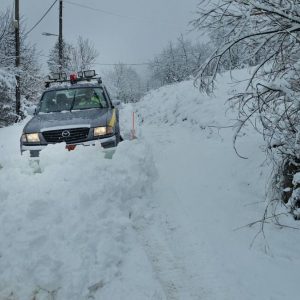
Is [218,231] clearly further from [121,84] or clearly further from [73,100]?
[121,84]

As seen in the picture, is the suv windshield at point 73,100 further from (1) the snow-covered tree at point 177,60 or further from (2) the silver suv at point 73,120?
(1) the snow-covered tree at point 177,60

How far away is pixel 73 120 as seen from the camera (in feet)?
28.0

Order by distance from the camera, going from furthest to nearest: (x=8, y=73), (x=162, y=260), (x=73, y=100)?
1. (x=8, y=73)
2. (x=73, y=100)
3. (x=162, y=260)

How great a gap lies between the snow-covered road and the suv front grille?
0.69 m

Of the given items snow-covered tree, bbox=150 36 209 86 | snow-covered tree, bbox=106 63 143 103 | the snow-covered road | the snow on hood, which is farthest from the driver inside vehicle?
snow-covered tree, bbox=106 63 143 103

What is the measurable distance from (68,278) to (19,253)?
2.27ft

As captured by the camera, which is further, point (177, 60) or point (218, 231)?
point (177, 60)

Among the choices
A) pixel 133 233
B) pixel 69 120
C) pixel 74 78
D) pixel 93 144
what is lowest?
pixel 133 233

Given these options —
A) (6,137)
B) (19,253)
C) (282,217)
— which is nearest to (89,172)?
(19,253)

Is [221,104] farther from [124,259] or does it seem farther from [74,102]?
[124,259]

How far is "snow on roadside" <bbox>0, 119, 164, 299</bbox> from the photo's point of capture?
4.42 m

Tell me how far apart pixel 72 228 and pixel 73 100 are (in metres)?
5.05

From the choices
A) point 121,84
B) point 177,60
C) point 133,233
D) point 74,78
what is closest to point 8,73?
point 74,78

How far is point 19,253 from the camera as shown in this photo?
4.76m
